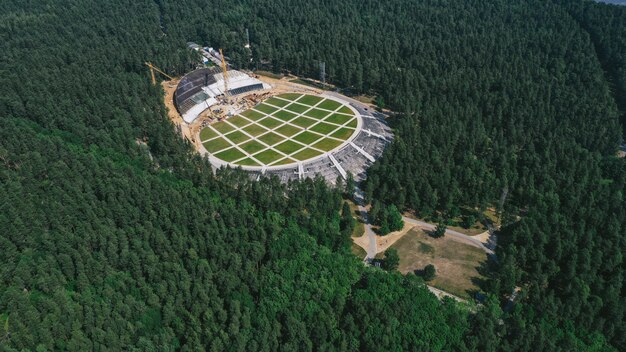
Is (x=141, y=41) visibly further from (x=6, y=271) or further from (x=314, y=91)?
(x=6, y=271)

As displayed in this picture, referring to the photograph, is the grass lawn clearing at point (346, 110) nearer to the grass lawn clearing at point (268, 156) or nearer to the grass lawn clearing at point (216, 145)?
the grass lawn clearing at point (268, 156)

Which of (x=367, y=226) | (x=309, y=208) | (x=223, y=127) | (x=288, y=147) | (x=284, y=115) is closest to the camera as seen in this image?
(x=309, y=208)

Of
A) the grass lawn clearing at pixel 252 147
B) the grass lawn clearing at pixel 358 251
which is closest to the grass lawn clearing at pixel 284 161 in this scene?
the grass lawn clearing at pixel 252 147

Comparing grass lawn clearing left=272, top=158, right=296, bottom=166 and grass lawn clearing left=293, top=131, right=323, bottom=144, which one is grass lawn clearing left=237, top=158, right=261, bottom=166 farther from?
grass lawn clearing left=293, top=131, right=323, bottom=144

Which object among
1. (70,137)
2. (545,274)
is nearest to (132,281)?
(70,137)

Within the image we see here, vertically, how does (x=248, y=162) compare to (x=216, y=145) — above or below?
above

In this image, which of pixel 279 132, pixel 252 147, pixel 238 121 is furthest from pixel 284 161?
pixel 238 121

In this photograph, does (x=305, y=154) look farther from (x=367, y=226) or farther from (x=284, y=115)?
(x=367, y=226)

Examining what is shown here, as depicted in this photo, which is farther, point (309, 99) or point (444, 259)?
point (309, 99)

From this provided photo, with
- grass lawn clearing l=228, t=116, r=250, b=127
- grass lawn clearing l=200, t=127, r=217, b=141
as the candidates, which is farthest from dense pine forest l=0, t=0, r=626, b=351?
grass lawn clearing l=228, t=116, r=250, b=127
